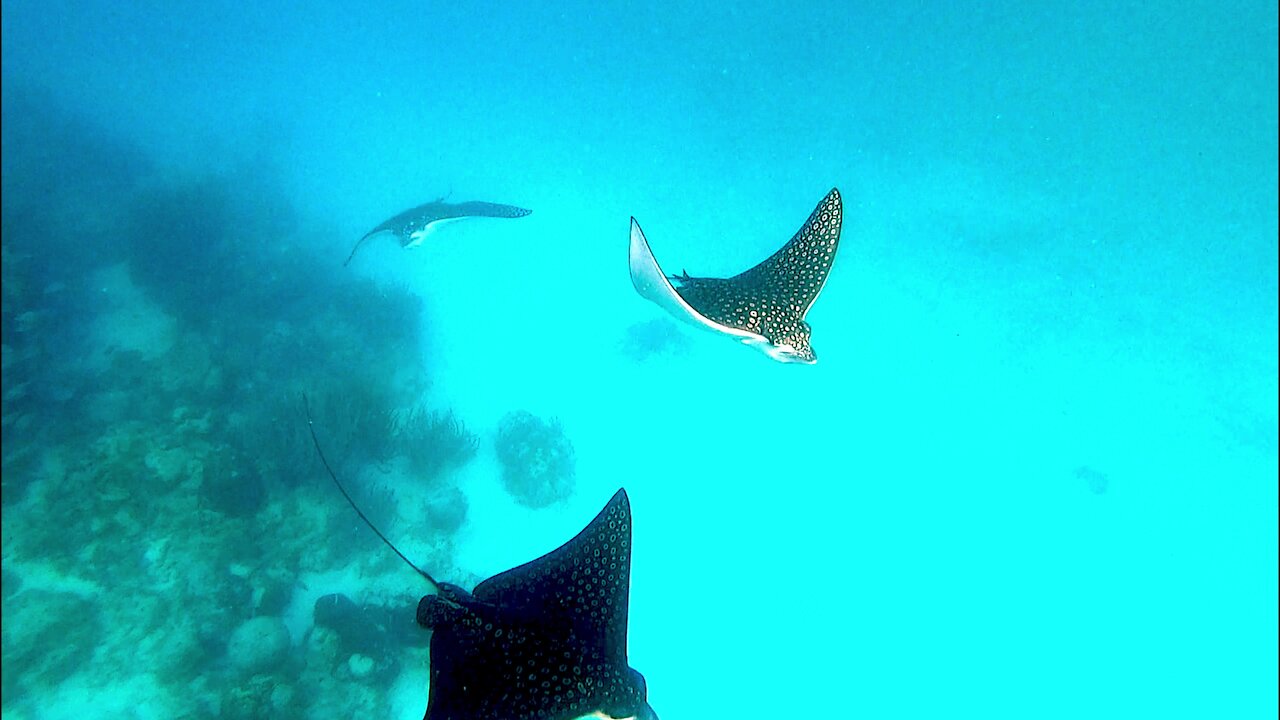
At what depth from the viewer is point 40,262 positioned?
7988mm

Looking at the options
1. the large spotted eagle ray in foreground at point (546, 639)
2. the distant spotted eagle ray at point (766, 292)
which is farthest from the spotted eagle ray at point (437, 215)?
the large spotted eagle ray in foreground at point (546, 639)

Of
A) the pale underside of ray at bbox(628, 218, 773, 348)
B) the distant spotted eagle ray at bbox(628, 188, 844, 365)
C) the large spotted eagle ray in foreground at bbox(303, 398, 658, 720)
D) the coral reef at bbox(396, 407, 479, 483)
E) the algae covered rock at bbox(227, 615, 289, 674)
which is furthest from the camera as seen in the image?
the coral reef at bbox(396, 407, 479, 483)

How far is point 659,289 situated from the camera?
176 inches

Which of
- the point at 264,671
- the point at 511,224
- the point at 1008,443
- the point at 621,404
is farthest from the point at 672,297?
the point at 1008,443

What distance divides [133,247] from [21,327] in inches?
160

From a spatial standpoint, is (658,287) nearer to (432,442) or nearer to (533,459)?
(432,442)

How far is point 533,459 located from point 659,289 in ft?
19.4

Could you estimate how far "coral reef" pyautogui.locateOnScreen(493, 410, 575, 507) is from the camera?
9.38m

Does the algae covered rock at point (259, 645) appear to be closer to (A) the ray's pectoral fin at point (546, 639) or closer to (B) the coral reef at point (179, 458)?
(B) the coral reef at point (179, 458)

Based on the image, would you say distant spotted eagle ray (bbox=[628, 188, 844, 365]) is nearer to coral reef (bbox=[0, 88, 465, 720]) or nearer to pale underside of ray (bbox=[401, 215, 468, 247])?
coral reef (bbox=[0, 88, 465, 720])

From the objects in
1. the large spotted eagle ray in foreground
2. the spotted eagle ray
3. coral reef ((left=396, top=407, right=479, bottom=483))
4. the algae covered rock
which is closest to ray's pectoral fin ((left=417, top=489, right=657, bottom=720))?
the large spotted eagle ray in foreground

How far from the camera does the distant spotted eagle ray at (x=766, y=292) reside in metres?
4.48

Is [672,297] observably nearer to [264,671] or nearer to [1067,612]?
[264,671]

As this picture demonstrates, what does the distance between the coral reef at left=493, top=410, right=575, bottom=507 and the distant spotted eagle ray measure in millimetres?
5335
